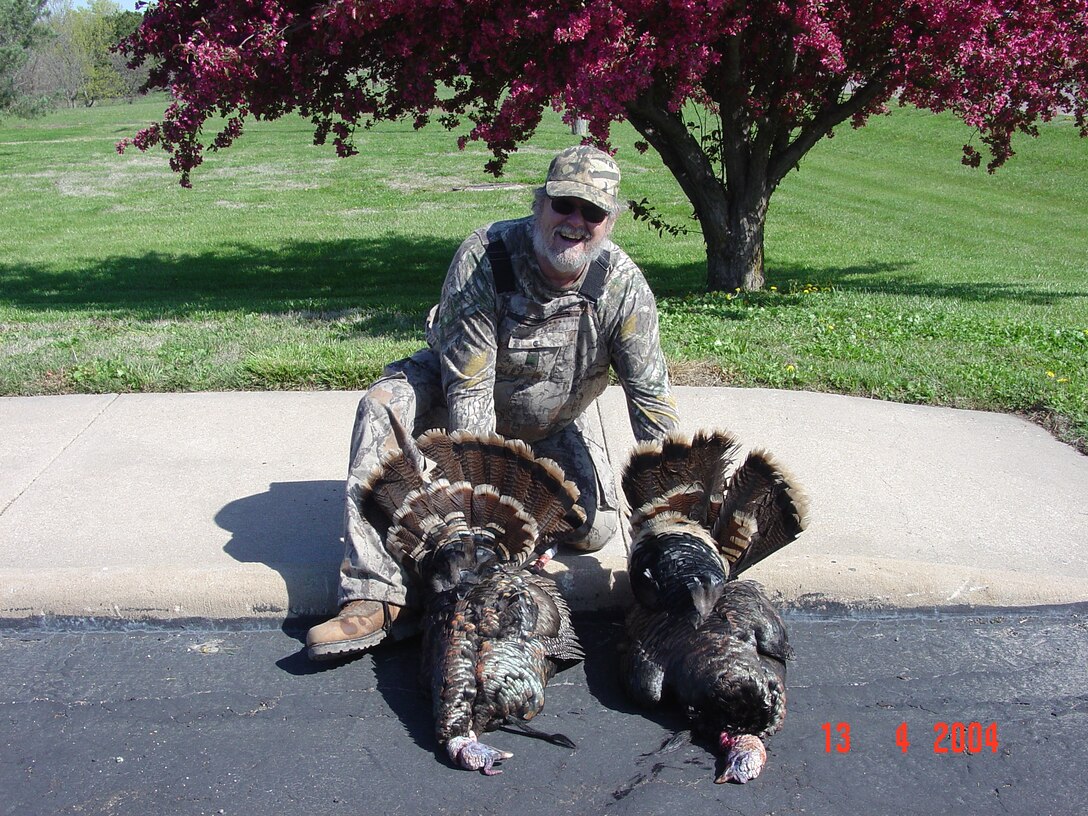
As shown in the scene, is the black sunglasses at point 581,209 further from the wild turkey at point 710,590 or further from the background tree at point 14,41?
the background tree at point 14,41

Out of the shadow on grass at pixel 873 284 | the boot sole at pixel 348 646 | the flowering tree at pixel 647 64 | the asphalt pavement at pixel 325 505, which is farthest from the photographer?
the shadow on grass at pixel 873 284

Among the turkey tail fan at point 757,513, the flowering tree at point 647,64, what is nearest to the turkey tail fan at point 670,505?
the turkey tail fan at point 757,513

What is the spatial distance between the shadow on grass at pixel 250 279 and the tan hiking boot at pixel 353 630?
4.67 metres

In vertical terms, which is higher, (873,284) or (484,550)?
(873,284)

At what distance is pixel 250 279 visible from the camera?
11.4m

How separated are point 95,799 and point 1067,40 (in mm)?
7754

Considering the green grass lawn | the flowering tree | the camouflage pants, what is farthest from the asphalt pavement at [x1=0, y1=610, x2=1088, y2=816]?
the flowering tree

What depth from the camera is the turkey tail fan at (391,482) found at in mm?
3775

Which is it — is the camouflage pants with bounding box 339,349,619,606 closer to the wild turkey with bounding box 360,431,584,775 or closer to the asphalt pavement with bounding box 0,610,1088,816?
the wild turkey with bounding box 360,431,584,775

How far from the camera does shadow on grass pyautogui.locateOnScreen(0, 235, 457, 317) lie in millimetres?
9539

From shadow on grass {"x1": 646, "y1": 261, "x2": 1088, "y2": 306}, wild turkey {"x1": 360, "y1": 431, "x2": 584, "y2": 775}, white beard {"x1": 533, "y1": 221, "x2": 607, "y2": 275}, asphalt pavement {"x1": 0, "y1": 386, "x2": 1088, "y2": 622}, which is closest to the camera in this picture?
wild turkey {"x1": 360, "y1": 431, "x2": 584, "y2": 775}

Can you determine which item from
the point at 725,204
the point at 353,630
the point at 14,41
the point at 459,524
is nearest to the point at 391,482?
the point at 459,524

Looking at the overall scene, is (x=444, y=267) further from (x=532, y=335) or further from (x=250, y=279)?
(x=532, y=335)
